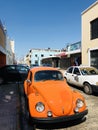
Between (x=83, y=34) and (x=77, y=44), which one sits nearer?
(x=83, y=34)

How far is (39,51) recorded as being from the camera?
273 ft

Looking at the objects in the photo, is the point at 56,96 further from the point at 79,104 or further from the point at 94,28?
the point at 94,28

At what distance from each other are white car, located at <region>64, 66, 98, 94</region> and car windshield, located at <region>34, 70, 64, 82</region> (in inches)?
127

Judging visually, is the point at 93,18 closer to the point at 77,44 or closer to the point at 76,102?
the point at 77,44

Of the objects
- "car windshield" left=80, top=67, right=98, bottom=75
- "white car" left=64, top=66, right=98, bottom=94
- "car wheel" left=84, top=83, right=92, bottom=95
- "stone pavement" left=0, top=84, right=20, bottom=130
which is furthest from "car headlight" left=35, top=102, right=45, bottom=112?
"car windshield" left=80, top=67, right=98, bottom=75

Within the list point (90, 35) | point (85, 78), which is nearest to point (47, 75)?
point (85, 78)

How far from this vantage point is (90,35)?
67.6ft

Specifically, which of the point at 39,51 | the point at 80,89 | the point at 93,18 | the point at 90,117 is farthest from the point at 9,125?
the point at 39,51

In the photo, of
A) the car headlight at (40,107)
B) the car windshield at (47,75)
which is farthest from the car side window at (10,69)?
the car headlight at (40,107)

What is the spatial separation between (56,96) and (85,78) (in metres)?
5.50

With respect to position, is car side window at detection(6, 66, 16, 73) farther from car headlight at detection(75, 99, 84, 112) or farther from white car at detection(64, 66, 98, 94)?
car headlight at detection(75, 99, 84, 112)

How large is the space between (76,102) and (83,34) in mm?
16961

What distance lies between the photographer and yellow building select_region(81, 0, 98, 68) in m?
19.5

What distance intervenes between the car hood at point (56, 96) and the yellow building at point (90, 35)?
505 inches
